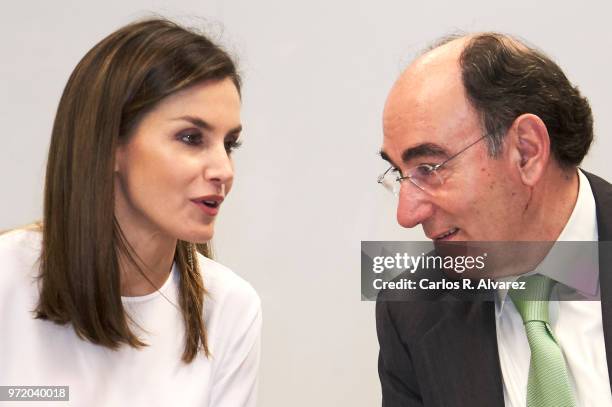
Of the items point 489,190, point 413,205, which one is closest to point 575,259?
point 489,190

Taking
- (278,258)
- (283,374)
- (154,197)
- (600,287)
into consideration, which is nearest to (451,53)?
(600,287)

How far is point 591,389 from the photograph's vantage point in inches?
67.8

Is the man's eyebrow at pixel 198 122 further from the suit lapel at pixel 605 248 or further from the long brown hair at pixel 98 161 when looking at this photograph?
the suit lapel at pixel 605 248

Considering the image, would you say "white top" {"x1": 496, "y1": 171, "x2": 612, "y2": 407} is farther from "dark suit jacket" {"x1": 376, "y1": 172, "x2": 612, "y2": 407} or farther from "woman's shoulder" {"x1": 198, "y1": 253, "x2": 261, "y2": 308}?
"woman's shoulder" {"x1": 198, "y1": 253, "x2": 261, "y2": 308}

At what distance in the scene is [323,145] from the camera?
103 inches

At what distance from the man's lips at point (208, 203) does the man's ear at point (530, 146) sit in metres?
0.64

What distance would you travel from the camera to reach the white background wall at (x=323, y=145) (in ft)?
8.33

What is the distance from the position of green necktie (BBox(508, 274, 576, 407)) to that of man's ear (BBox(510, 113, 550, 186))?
0.23m

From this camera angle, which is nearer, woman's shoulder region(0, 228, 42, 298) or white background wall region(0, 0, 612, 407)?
woman's shoulder region(0, 228, 42, 298)

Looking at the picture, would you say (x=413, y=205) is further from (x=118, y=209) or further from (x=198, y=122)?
(x=118, y=209)

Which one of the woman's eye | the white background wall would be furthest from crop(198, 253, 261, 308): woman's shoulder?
the white background wall

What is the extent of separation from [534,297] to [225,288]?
2.36ft

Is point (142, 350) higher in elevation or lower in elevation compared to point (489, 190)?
lower

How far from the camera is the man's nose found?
6.12ft
